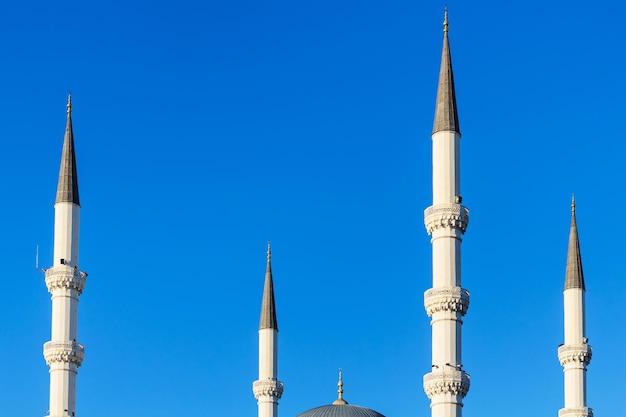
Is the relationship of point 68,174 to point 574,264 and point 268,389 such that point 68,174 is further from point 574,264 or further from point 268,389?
point 574,264

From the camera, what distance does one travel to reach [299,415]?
54156 mm

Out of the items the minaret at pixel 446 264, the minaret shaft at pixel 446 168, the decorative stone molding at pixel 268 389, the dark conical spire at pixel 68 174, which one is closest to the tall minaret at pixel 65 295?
the dark conical spire at pixel 68 174

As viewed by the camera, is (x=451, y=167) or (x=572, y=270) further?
(x=572, y=270)

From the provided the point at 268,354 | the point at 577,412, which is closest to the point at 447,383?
the point at 577,412

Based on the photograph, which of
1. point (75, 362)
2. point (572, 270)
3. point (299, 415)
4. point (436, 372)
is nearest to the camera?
point (436, 372)

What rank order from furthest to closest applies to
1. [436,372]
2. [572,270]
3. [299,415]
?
1. [299,415]
2. [572,270]
3. [436,372]

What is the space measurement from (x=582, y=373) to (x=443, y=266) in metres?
12.5

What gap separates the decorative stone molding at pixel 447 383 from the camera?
3659 cm

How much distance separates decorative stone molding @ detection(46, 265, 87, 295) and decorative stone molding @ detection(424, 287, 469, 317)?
14092 mm

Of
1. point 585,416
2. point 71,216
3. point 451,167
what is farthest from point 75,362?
point 585,416

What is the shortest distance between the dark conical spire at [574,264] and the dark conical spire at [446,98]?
12.6 m

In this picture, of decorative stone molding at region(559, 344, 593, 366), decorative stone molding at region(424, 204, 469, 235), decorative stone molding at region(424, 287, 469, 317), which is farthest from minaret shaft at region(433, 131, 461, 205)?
decorative stone molding at region(559, 344, 593, 366)

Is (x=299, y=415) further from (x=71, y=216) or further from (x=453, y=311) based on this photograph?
(x=453, y=311)

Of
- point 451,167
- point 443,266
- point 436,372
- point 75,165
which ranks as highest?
point 75,165
